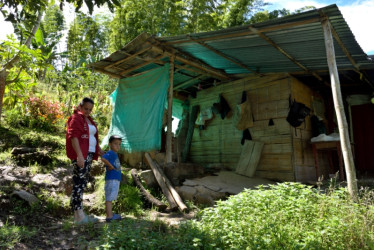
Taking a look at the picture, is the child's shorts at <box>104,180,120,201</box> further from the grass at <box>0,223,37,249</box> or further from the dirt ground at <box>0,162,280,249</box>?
the grass at <box>0,223,37,249</box>

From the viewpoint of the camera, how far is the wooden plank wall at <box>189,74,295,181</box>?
21.6 feet

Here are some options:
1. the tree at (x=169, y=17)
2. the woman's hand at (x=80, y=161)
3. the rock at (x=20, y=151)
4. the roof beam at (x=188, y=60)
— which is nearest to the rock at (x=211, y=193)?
the woman's hand at (x=80, y=161)

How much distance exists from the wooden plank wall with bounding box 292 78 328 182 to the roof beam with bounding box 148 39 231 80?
78.8 inches

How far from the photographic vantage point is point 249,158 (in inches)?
270

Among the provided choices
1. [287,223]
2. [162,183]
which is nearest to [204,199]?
[162,183]

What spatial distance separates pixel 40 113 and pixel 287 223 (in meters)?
8.02

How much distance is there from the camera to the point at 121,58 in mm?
6602

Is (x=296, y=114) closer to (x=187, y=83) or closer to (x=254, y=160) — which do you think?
(x=254, y=160)

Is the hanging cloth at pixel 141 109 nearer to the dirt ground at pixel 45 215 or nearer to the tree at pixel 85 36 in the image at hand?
the dirt ground at pixel 45 215

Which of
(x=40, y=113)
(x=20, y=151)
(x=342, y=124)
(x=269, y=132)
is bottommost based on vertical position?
(x=20, y=151)

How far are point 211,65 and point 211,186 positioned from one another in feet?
10.9

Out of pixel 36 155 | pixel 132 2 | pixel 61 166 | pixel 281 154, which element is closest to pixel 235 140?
pixel 281 154

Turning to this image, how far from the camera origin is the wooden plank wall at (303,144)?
6.52m

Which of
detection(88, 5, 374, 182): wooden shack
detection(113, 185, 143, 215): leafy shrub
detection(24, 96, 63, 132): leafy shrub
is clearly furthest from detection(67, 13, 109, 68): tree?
detection(113, 185, 143, 215): leafy shrub
